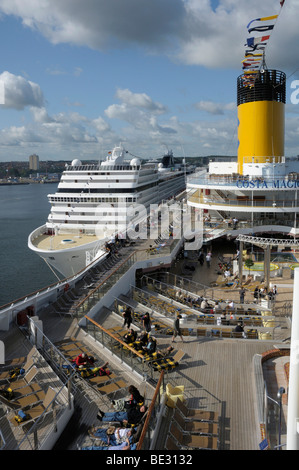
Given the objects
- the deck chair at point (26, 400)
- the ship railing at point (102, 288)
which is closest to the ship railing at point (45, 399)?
the deck chair at point (26, 400)

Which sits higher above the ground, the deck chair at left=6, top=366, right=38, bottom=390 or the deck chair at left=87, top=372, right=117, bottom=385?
the deck chair at left=6, top=366, right=38, bottom=390

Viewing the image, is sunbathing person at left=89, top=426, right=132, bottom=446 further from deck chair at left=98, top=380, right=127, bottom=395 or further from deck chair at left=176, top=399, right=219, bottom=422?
deck chair at left=176, top=399, right=219, bottom=422

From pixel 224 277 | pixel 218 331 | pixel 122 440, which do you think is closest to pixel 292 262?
pixel 224 277

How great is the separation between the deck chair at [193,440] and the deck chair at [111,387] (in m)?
1.64

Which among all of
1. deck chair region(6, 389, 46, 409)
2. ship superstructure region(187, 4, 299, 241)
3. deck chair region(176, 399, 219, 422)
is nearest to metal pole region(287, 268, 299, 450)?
deck chair region(176, 399, 219, 422)

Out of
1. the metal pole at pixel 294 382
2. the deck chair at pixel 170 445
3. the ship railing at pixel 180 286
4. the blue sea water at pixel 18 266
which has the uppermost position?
the metal pole at pixel 294 382

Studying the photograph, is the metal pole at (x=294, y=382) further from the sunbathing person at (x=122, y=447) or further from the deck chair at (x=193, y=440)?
the sunbathing person at (x=122, y=447)

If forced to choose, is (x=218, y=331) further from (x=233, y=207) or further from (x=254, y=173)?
(x=254, y=173)

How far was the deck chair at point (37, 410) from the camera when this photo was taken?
6.89 meters

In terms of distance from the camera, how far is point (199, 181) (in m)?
29.9

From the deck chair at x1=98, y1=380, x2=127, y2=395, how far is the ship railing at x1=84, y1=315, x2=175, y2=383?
0.57 metres

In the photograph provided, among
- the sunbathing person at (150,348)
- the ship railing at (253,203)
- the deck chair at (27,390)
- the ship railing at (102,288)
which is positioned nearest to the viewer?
the deck chair at (27,390)

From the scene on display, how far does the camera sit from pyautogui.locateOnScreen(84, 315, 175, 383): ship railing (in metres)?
9.07

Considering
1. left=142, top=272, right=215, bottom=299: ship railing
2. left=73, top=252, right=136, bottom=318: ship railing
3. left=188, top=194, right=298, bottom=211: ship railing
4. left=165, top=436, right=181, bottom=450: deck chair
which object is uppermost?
left=188, top=194, right=298, bottom=211: ship railing
